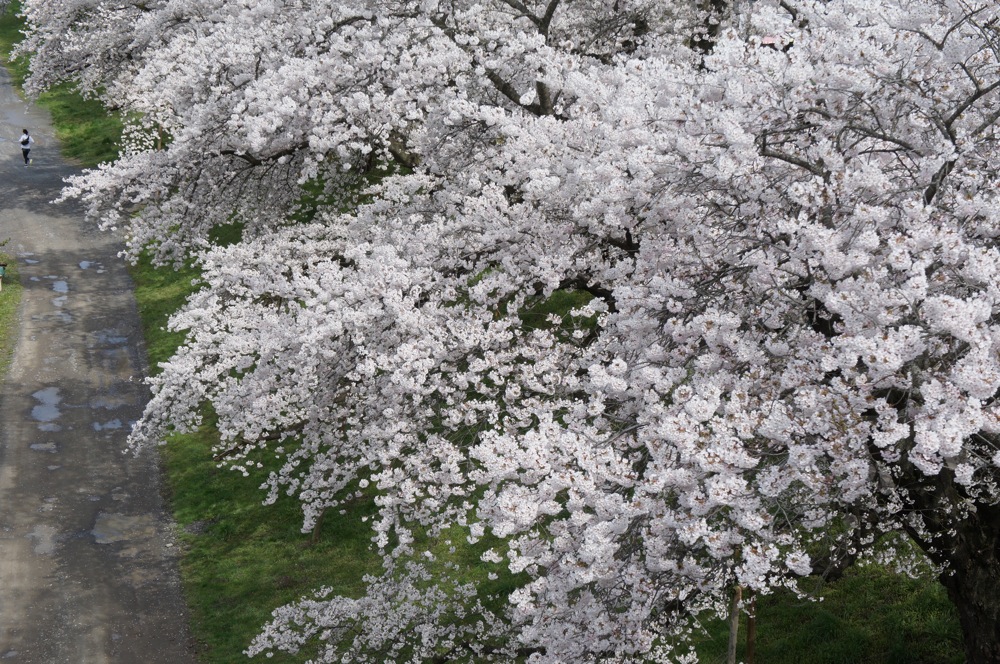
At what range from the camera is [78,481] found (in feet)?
66.6

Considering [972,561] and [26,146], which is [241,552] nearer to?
[972,561]

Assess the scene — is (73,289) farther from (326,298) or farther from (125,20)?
(326,298)

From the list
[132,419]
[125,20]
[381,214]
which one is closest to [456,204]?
[381,214]

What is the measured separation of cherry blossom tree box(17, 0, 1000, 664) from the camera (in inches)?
272

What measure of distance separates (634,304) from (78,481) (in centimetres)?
1586

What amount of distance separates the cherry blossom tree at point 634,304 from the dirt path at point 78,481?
3111 millimetres

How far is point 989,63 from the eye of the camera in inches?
319

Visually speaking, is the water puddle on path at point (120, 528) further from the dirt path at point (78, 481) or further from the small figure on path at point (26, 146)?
the small figure on path at point (26, 146)

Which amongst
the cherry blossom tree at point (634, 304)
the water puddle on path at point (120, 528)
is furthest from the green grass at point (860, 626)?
the water puddle on path at point (120, 528)

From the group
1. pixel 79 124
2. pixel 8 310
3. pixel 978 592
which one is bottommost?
pixel 978 592

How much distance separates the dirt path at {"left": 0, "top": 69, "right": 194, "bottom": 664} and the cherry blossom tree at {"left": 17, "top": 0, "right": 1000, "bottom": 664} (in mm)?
3111

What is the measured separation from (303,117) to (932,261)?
10372 mm

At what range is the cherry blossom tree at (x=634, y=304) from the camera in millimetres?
6902

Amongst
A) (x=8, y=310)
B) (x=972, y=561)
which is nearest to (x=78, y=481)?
(x=8, y=310)
